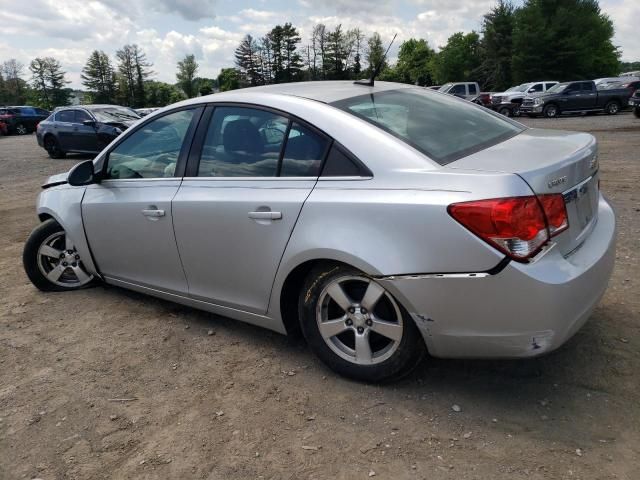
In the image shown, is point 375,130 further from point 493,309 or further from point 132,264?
point 132,264

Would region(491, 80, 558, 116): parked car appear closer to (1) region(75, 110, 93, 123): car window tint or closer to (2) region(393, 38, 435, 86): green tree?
(1) region(75, 110, 93, 123): car window tint

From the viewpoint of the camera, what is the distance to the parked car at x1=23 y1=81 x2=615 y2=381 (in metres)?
2.39

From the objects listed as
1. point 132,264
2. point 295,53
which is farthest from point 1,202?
point 295,53

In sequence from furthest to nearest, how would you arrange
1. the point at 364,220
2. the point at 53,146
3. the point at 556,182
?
the point at 53,146 → the point at 364,220 → the point at 556,182

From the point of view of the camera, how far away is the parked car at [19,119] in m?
32.9

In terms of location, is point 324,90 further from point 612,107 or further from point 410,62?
point 410,62

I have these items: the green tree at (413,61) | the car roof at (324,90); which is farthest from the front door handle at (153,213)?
the green tree at (413,61)

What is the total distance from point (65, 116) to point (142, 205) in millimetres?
14794

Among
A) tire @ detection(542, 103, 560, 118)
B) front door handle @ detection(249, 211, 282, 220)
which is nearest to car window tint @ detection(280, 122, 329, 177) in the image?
front door handle @ detection(249, 211, 282, 220)

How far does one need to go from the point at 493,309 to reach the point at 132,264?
8.52 feet

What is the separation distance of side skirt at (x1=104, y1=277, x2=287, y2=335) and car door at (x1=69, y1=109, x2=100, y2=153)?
12.8m

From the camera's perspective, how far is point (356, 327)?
2.86m

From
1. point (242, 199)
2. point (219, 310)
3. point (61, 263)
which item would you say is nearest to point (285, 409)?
point (219, 310)

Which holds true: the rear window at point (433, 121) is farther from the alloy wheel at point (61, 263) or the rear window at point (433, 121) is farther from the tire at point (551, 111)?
the tire at point (551, 111)
